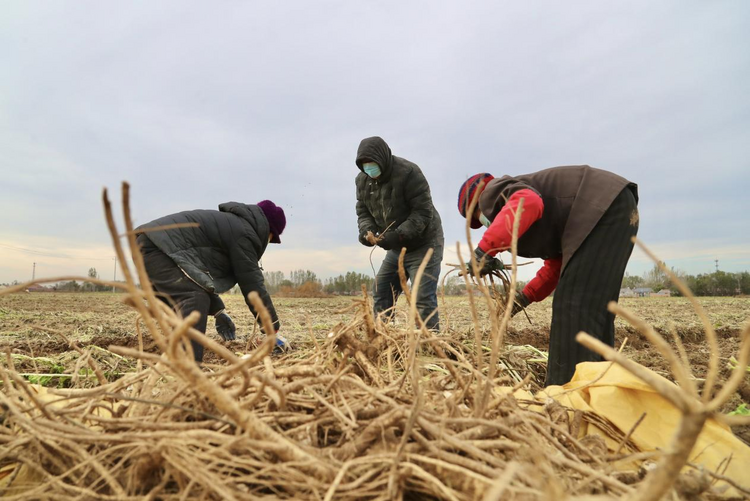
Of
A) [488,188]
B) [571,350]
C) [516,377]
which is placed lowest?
[516,377]

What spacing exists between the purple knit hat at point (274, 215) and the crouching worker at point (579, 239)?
228 centimetres

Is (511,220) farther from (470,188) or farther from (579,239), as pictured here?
(470,188)

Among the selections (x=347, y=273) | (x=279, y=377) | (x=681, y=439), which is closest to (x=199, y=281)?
(x=279, y=377)

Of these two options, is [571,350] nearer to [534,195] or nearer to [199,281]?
[534,195]

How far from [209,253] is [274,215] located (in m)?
0.76

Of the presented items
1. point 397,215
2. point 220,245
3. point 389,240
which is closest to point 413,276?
point 389,240

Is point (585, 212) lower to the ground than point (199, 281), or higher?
higher

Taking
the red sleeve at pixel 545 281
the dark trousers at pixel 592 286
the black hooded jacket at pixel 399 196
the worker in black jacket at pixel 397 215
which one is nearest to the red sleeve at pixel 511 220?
the dark trousers at pixel 592 286

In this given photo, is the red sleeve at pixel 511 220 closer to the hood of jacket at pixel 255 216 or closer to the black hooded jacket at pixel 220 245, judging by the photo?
the black hooded jacket at pixel 220 245

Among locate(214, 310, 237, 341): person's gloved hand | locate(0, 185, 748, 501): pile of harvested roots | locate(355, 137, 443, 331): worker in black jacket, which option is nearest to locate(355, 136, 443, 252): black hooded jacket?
locate(355, 137, 443, 331): worker in black jacket

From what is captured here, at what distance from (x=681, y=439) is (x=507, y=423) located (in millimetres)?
462

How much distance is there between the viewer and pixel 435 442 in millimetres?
828

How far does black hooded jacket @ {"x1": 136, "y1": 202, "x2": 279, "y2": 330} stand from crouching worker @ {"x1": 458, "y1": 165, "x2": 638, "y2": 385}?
2.17m

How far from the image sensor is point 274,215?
409 centimetres
